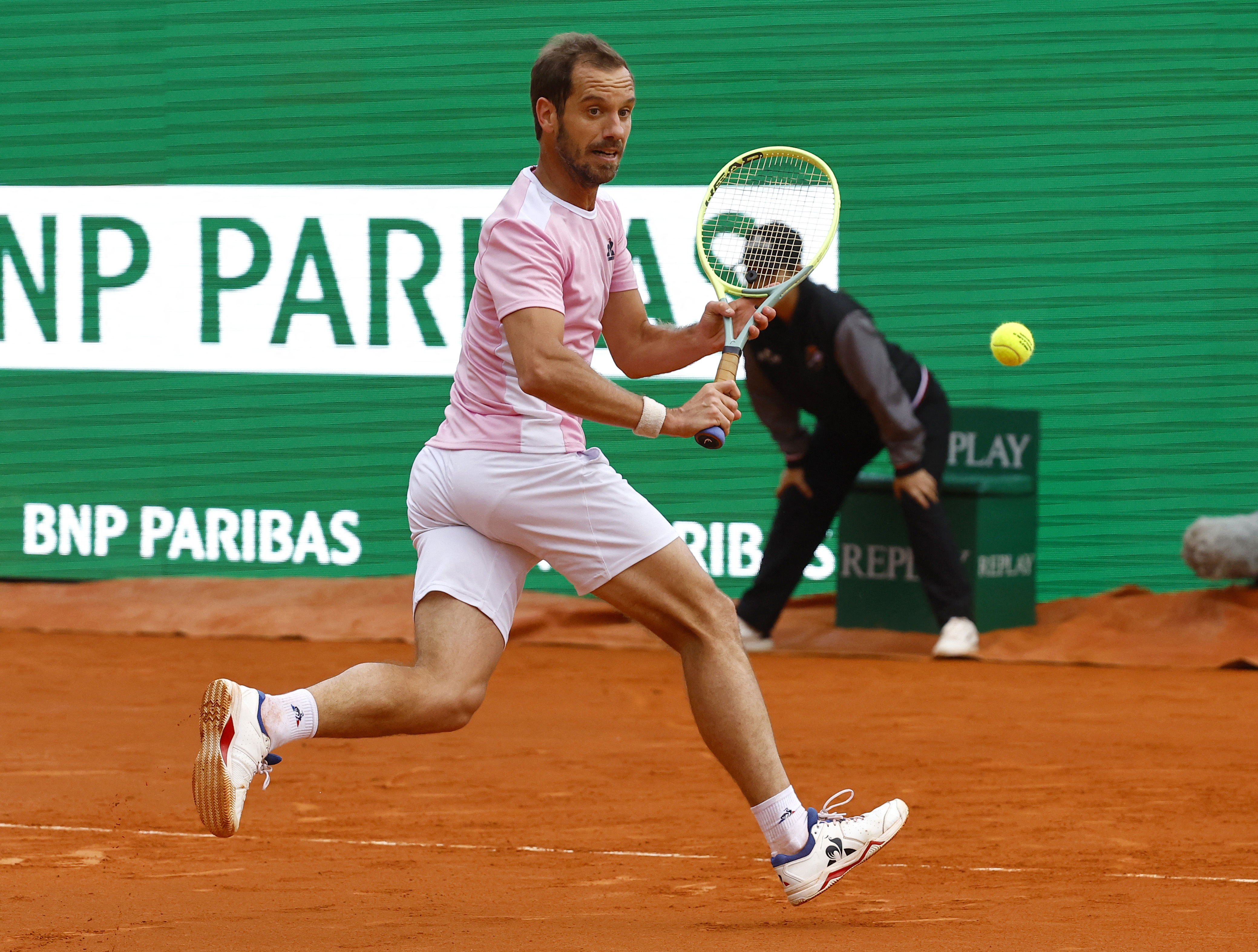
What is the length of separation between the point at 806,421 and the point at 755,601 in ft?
4.59

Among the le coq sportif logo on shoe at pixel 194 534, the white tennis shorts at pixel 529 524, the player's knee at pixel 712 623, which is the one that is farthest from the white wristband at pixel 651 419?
the le coq sportif logo on shoe at pixel 194 534

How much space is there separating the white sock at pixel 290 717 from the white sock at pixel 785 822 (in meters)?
0.91

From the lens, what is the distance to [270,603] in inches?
353

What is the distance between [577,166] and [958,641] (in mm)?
4639

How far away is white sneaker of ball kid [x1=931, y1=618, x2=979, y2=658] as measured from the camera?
7562 millimetres

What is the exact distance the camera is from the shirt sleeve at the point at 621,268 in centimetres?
364

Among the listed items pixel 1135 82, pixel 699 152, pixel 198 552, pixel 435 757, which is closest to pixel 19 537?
pixel 198 552

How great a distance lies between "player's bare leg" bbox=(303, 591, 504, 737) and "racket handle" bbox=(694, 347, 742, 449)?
0.58 meters

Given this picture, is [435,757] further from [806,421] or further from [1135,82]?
[1135,82]

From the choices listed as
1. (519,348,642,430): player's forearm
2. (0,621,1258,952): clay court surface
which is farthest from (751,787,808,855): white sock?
(519,348,642,430): player's forearm

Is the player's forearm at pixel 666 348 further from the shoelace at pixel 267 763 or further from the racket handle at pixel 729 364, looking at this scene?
the shoelace at pixel 267 763

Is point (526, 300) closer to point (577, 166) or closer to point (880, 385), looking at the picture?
point (577, 166)

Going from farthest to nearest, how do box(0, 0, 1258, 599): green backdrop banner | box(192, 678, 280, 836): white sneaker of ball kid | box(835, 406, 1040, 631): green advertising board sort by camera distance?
box(0, 0, 1258, 599): green backdrop banner
box(835, 406, 1040, 631): green advertising board
box(192, 678, 280, 836): white sneaker of ball kid

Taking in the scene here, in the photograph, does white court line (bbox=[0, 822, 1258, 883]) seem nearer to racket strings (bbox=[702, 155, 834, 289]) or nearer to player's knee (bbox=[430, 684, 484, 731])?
player's knee (bbox=[430, 684, 484, 731])
